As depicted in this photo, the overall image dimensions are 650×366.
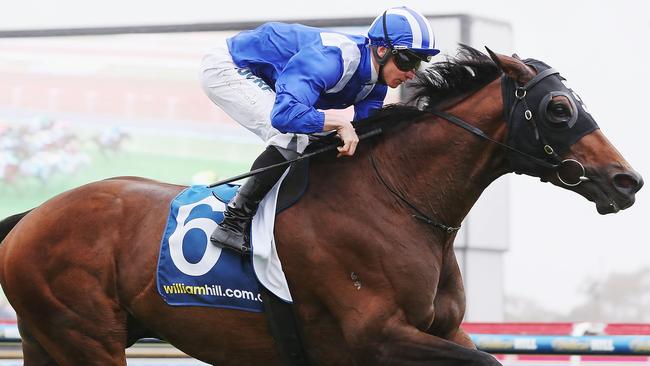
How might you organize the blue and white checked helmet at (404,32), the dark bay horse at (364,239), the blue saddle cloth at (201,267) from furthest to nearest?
the blue saddle cloth at (201,267)
the blue and white checked helmet at (404,32)
the dark bay horse at (364,239)

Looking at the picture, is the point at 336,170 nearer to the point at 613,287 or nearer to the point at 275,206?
the point at 275,206

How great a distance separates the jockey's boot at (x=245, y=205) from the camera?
390 centimetres

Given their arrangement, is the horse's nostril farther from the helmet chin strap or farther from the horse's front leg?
the helmet chin strap

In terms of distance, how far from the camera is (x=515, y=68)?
3.79 m

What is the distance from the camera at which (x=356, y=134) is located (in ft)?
13.0

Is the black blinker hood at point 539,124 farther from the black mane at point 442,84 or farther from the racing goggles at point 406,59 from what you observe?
the racing goggles at point 406,59

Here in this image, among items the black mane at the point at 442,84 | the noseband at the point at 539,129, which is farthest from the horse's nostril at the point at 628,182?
the black mane at the point at 442,84

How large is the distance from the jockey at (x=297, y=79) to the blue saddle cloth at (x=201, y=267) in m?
0.07

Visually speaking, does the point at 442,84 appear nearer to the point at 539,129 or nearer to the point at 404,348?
the point at 539,129

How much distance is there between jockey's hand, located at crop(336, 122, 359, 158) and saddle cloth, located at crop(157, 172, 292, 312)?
316 millimetres

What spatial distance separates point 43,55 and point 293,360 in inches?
223

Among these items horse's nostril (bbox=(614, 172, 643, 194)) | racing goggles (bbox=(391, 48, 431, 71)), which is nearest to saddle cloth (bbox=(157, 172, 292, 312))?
racing goggles (bbox=(391, 48, 431, 71))

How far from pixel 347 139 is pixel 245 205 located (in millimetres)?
459

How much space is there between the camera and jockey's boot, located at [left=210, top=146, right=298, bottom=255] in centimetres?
390
